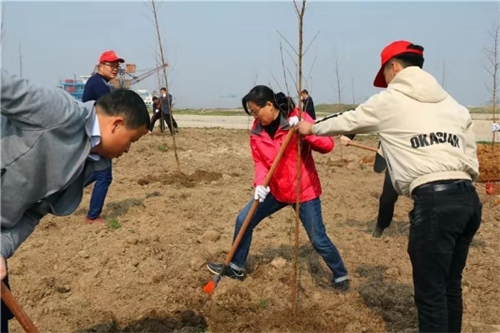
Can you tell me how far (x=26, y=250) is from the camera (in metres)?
5.15

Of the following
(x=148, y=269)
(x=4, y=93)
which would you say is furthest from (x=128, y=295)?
(x=4, y=93)

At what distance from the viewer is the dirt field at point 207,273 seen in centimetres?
372

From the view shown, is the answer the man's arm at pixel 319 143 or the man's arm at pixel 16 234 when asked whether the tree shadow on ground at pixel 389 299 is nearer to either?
the man's arm at pixel 319 143

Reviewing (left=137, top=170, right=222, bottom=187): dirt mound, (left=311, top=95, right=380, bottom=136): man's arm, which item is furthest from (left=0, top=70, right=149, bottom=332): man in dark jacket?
(left=137, top=170, right=222, bottom=187): dirt mound

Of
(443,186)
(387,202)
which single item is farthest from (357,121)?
(387,202)

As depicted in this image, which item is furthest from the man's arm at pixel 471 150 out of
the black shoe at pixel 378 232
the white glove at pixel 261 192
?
the black shoe at pixel 378 232

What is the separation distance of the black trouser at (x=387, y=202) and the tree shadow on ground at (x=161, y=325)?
2.51m

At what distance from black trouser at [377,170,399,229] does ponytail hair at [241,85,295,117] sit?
69.4 inches

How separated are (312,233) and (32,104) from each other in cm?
256

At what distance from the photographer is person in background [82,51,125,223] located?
18.9 ft

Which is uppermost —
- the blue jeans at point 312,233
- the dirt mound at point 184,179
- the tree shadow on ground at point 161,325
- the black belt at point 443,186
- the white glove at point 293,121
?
the white glove at point 293,121

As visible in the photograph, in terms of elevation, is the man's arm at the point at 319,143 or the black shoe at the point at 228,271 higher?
the man's arm at the point at 319,143

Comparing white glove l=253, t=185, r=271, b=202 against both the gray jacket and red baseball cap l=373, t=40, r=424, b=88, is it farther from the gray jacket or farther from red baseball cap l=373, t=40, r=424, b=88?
the gray jacket

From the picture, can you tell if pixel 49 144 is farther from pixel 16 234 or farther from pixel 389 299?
pixel 389 299
